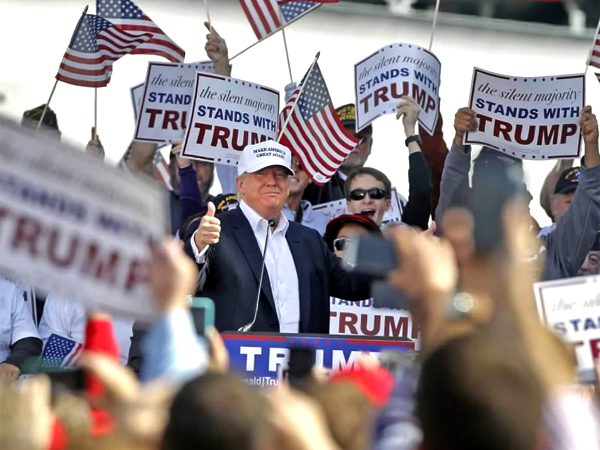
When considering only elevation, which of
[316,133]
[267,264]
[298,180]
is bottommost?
[267,264]

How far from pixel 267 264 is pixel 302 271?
0.16 m

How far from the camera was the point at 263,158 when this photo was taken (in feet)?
23.8

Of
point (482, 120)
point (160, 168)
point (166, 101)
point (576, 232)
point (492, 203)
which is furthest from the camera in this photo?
point (160, 168)

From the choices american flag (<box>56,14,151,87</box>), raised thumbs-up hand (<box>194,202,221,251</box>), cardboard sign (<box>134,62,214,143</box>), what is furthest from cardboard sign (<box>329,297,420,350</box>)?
american flag (<box>56,14,151,87</box>)

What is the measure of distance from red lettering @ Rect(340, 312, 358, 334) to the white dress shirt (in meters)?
0.54

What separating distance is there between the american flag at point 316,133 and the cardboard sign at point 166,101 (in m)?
0.65

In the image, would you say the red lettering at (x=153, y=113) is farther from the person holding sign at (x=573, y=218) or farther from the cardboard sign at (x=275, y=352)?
the cardboard sign at (x=275, y=352)

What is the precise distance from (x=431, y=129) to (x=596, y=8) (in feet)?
41.2

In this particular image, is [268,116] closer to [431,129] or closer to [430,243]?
[431,129]

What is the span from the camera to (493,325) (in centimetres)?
268

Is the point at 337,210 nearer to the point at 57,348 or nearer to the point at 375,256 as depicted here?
→ the point at 57,348

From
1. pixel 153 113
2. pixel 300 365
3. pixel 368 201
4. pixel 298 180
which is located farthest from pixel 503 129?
pixel 300 365

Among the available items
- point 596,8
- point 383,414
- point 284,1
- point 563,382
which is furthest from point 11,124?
point 596,8

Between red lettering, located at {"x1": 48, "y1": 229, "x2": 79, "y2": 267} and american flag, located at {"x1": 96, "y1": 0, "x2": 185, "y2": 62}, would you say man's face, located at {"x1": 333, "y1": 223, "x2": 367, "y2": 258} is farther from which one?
red lettering, located at {"x1": 48, "y1": 229, "x2": 79, "y2": 267}
